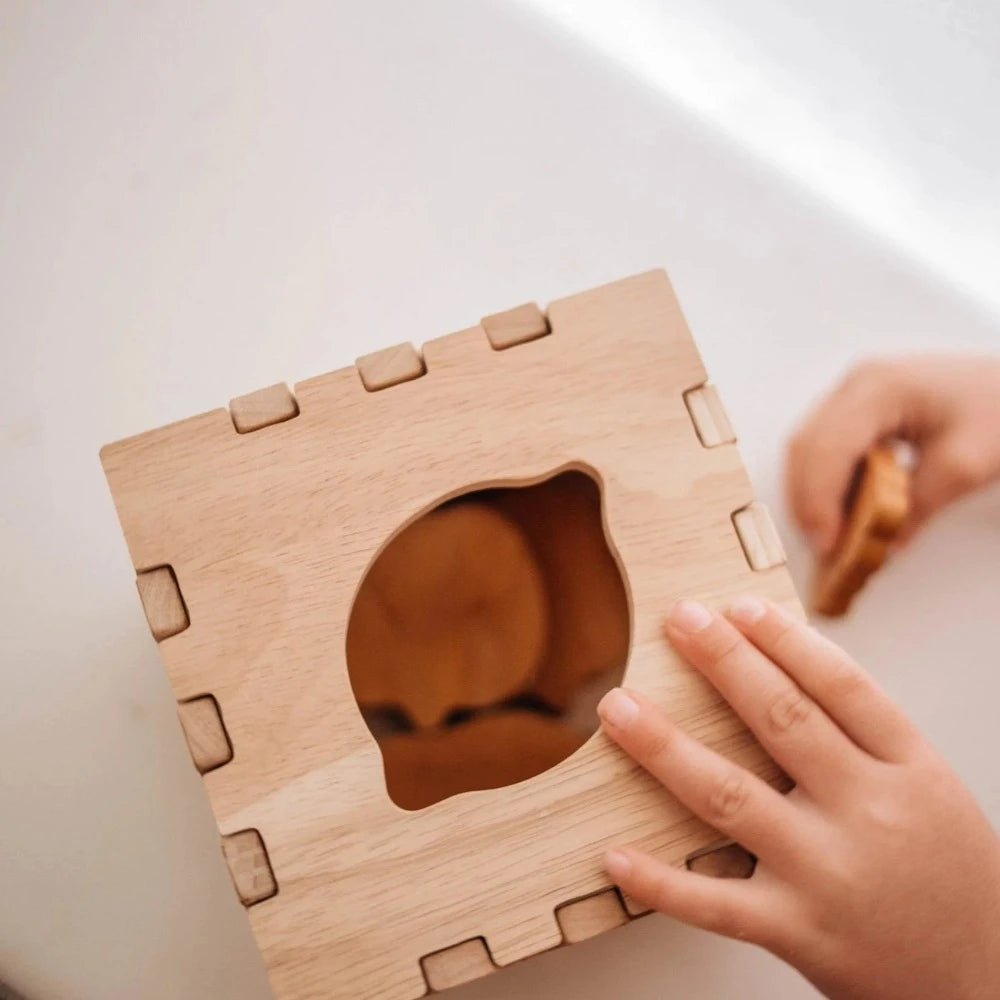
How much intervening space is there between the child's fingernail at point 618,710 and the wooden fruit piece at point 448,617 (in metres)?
0.12

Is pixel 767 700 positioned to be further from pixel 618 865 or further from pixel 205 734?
pixel 205 734

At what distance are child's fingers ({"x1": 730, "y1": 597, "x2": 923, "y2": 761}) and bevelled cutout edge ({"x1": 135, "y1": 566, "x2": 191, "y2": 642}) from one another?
0.68 feet

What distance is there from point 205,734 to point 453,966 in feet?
0.40

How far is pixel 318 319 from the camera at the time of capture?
56cm

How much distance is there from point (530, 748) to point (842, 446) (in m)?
0.20

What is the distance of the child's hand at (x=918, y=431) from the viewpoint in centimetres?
47

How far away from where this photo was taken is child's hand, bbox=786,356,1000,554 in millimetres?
471

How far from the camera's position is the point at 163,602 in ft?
1.24

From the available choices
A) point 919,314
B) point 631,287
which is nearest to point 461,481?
point 631,287

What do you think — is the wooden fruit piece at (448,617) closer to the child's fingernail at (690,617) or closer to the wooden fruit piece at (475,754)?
the wooden fruit piece at (475,754)

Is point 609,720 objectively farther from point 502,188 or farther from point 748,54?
point 748,54

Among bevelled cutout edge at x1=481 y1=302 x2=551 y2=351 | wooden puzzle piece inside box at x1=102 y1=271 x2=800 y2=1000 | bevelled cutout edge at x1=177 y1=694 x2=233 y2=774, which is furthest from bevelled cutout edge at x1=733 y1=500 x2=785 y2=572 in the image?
bevelled cutout edge at x1=177 y1=694 x2=233 y2=774

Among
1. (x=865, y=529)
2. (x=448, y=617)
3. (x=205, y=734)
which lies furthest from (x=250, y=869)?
(x=865, y=529)

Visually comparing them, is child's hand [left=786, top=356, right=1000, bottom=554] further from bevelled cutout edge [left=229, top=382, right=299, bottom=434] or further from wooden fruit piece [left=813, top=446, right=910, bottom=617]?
bevelled cutout edge [left=229, top=382, right=299, bottom=434]
